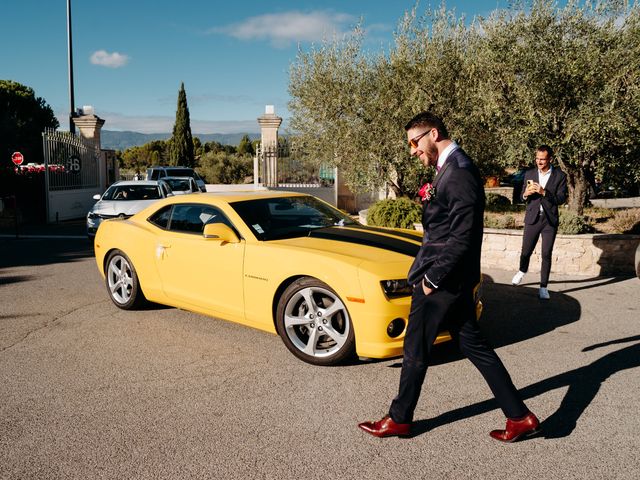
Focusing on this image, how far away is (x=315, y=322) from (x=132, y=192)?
32.4ft

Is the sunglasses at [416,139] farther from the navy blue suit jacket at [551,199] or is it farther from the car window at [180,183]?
the car window at [180,183]

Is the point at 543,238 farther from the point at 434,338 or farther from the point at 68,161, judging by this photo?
the point at 68,161

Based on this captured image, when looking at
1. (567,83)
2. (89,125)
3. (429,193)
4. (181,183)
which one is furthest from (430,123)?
(89,125)

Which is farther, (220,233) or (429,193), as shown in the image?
(220,233)

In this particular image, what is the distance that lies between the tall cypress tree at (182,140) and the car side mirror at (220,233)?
139ft

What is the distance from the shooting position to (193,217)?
6.00m

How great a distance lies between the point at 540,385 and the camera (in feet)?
14.4

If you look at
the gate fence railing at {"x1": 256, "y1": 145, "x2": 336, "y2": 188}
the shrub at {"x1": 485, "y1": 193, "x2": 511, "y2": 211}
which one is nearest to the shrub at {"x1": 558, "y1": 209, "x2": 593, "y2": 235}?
the shrub at {"x1": 485, "y1": 193, "x2": 511, "y2": 211}

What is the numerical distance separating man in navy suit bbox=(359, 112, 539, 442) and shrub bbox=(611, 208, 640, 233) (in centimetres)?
832

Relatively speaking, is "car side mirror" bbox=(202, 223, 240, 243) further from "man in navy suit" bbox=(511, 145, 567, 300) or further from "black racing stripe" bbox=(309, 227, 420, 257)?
"man in navy suit" bbox=(511, 145, 567, 300)

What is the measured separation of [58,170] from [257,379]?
16534 millimetres

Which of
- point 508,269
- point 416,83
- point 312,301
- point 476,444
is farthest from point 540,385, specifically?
point 416,83

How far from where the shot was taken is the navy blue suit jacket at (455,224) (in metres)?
3.15

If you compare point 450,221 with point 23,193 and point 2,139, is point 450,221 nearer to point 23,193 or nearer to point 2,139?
point 23,193
